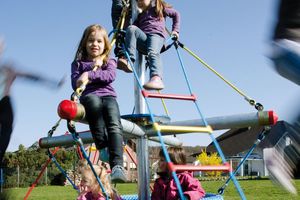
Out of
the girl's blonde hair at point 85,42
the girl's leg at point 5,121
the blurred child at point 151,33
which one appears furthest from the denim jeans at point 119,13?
the girl's leg at point 5,121

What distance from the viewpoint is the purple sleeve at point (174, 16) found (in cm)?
493

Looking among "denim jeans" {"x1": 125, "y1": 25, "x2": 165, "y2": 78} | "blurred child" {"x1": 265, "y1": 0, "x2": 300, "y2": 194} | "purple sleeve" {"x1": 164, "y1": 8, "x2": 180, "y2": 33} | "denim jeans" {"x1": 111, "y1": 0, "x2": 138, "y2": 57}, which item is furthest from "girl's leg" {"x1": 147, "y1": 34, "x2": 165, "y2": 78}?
"blurred child" {"x1": 265, "y1": 0, "x2": 300, "y2": 194}

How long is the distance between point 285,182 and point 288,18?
101 cm

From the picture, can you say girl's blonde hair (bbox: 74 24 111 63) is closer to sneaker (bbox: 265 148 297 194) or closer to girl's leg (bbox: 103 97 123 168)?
girl's leg (bbox: 103 97 123 168)

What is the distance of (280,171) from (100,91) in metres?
1.79

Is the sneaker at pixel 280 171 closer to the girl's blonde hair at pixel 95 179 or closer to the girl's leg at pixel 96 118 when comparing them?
the girl's leg at pixel 96 118

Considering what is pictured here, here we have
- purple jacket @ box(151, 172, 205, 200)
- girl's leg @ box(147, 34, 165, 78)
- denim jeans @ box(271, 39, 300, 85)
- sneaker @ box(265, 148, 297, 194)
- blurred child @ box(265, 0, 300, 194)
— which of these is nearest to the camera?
blurred child @ box(265, 0, 300, 194)

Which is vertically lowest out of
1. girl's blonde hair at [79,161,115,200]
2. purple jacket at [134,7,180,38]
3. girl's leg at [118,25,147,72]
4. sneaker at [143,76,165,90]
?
girl's blonde hair at [79,161,115,200]

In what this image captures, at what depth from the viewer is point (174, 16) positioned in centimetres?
498

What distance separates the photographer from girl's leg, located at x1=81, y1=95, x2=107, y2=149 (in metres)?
Answer: 3.79

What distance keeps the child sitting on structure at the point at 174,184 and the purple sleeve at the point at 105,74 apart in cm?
81

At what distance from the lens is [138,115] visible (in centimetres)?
434

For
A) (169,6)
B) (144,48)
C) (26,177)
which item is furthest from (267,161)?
(26,177)

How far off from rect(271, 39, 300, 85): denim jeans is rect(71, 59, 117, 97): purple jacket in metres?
2.04
